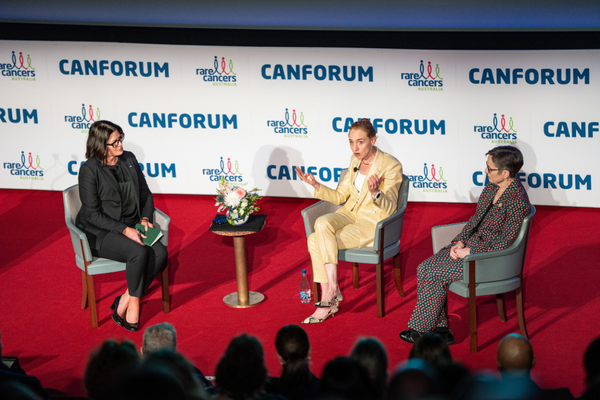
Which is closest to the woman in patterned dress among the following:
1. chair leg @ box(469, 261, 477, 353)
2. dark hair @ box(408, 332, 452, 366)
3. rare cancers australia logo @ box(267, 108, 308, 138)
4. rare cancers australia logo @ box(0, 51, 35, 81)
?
chair leg @ box(469, 261, 477, 353)

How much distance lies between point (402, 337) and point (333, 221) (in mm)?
1006

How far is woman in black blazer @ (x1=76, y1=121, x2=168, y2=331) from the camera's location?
4184 millimetres

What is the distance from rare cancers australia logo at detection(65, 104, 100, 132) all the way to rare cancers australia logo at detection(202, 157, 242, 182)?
1.61m

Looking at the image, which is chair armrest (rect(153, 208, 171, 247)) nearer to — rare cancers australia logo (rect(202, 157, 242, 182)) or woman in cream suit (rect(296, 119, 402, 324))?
woman in cream suit (rect(296, 119, 402, 324))

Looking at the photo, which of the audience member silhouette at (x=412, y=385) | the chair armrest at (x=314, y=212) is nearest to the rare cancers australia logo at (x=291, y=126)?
the chair armrest at (x=314, y=212)

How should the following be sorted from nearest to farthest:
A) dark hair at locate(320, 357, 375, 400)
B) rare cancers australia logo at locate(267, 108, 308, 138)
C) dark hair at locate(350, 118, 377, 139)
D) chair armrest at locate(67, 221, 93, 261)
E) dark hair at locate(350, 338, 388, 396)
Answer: dark hair at locate(320, 357, 375, 400) < dark hair at locate(350, 338, 388, 396) < chair armrest at locate(67, 221, 93, 261) < dark hair at locate(350, 118, 377, 139) < rare cancers australia logo at locate(267, 108, 308, 138)

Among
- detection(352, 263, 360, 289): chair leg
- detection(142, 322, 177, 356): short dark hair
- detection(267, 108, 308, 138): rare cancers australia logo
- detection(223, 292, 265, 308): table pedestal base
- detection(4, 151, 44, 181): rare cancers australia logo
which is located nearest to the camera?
detection(142, 322, 177, 356): short dark hair

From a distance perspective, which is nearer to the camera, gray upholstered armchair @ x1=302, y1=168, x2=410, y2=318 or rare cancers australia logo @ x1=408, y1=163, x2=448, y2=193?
gray upholstered armchair @ x1=302, y1=168, x2=410, y2=318

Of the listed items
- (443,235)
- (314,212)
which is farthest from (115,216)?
(443,235)

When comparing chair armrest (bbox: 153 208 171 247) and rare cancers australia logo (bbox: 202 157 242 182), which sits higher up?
rare cancers australia logo (bbox: 202 157 242 182)

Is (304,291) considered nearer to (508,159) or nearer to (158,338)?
(508,159)

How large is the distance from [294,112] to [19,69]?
373 cm

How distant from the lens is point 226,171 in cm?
768

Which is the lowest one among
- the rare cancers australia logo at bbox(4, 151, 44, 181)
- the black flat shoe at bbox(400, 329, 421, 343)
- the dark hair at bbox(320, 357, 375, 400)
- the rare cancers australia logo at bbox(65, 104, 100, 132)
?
the black flat shoe at bbox(400, 329, 421, 343)
